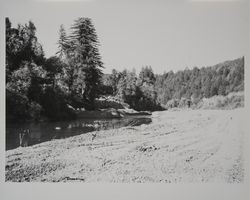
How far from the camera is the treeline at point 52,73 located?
10.7ft

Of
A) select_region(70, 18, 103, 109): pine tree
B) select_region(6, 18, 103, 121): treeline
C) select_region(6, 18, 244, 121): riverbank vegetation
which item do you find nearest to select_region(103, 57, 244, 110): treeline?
select_region(6, 18, 244, 121): riverbank vegetation

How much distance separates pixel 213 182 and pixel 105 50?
1546mm

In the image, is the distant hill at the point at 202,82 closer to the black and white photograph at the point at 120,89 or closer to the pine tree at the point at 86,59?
the black and white photograph at the point at 120,89

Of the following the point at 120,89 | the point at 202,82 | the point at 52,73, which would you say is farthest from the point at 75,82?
the point at 202,82

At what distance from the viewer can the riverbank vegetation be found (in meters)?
3.26

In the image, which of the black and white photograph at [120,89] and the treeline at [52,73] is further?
the treeline at [52,73]

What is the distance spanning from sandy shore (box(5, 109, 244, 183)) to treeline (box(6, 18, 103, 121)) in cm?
34

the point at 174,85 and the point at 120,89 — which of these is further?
the point at 120,89

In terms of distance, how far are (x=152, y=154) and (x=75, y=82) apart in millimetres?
988

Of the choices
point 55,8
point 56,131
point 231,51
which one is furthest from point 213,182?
point 55,8

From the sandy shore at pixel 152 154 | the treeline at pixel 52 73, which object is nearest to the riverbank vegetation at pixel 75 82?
the treeline at pixel 52 73

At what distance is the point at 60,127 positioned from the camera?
3293mm

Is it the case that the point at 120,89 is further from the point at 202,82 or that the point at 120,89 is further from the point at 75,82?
the point at 202,82

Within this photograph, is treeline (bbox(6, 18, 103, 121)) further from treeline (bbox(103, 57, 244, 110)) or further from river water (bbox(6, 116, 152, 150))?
treeline (bbox(103, 57, 244, 110))
